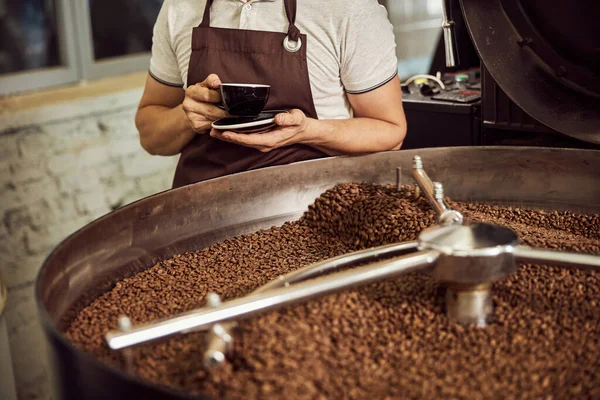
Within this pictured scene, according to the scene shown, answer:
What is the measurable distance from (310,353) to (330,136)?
2.68ft

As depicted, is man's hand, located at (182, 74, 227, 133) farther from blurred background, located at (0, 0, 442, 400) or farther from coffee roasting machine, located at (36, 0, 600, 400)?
blurred background, located at (0, 0, 442, 400)

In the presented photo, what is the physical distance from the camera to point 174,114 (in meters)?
1.81

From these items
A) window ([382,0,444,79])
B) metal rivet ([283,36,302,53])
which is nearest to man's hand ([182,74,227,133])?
metal rivet ([283,36,302,53])

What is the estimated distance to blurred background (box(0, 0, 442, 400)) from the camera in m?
2.81

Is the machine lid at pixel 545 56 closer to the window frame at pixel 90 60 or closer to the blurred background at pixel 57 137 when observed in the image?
the blurred background at pixel 57 137

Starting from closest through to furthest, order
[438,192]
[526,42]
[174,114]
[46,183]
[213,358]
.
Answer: [213,358] < [438,192] < [526,42] < [174,114] < [46,183]

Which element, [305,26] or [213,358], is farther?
[305,26]

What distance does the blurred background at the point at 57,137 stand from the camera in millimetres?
2814

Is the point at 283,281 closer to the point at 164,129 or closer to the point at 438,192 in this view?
the point at 438,192

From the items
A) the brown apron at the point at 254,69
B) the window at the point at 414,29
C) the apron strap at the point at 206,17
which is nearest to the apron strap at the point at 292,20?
the brown apron at the point at 254,69

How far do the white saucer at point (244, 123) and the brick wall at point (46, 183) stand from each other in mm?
1536

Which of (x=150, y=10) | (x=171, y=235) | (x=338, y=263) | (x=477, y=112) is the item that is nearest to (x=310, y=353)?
(x=338, y=263)

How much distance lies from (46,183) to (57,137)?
0.60 feet

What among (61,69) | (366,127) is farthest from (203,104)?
(61,69)
